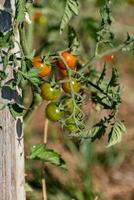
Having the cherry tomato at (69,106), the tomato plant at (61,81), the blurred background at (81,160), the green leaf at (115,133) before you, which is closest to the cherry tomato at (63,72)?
the tomato plant at (61,81)

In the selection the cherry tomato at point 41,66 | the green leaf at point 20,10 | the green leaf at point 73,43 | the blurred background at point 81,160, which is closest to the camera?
the green leaf at point 20,10

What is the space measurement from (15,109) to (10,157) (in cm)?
20

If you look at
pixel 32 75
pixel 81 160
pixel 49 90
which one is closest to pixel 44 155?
pixel 49 90

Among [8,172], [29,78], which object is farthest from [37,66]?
[8,172]

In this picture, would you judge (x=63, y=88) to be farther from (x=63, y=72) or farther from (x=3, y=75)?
(x=3, y=75)

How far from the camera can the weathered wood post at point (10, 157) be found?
171 centimetres

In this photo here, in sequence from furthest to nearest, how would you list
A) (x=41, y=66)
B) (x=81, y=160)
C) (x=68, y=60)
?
(x=81, y=160) → (x=68, y=60) → (x=41, y=66)

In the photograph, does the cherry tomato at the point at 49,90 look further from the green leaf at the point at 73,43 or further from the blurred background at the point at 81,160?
the blurred background at the point at 81,160

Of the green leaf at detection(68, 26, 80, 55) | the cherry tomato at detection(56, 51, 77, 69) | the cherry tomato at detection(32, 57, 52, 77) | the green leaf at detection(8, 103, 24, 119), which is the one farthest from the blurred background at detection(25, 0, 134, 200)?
the green leaf at detection(8, 103, 24, 119)

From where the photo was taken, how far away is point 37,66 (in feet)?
5.38

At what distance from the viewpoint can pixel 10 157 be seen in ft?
5.73

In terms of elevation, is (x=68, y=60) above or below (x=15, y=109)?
above

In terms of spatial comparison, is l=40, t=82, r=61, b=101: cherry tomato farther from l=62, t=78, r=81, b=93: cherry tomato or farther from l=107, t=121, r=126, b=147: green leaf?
l=107, t=121, r=126, b=147: green leaf

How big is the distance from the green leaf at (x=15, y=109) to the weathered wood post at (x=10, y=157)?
0.07 m
